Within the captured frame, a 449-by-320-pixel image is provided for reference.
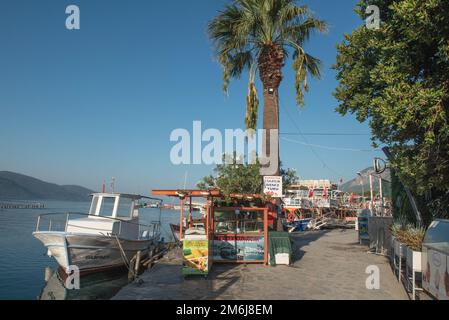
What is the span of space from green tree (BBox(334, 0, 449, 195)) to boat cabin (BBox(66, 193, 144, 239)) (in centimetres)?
1152

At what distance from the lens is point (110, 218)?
16.8 m

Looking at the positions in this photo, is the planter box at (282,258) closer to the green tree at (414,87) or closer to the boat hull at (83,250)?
the green tree at (414,87)

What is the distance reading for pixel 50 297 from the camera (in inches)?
575

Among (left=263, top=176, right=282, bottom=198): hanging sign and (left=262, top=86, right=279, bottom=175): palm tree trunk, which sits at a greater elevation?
(left=262, top=86, right=279, bottom=175): palm tree trunk

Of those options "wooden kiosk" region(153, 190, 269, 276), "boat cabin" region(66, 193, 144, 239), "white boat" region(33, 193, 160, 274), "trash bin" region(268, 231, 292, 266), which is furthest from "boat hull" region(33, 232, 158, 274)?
"trash bin" region(268, 231, 292, 266)

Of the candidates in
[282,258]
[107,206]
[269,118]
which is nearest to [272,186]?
[282,258]

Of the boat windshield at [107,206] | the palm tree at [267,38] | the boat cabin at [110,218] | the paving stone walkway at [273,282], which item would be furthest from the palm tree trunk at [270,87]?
the boat windshield at [107,206]

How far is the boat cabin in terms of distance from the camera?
16531 millimetres

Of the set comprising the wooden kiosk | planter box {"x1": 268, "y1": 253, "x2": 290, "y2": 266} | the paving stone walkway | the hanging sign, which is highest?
the hanging sign

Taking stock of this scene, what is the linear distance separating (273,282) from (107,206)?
1037 cm

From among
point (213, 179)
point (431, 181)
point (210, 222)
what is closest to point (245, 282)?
point (210, 222)

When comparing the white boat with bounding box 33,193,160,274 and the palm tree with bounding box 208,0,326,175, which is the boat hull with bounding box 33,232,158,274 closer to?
the white boat with bounding box 33,193,160,274

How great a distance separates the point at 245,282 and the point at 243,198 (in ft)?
13.3
